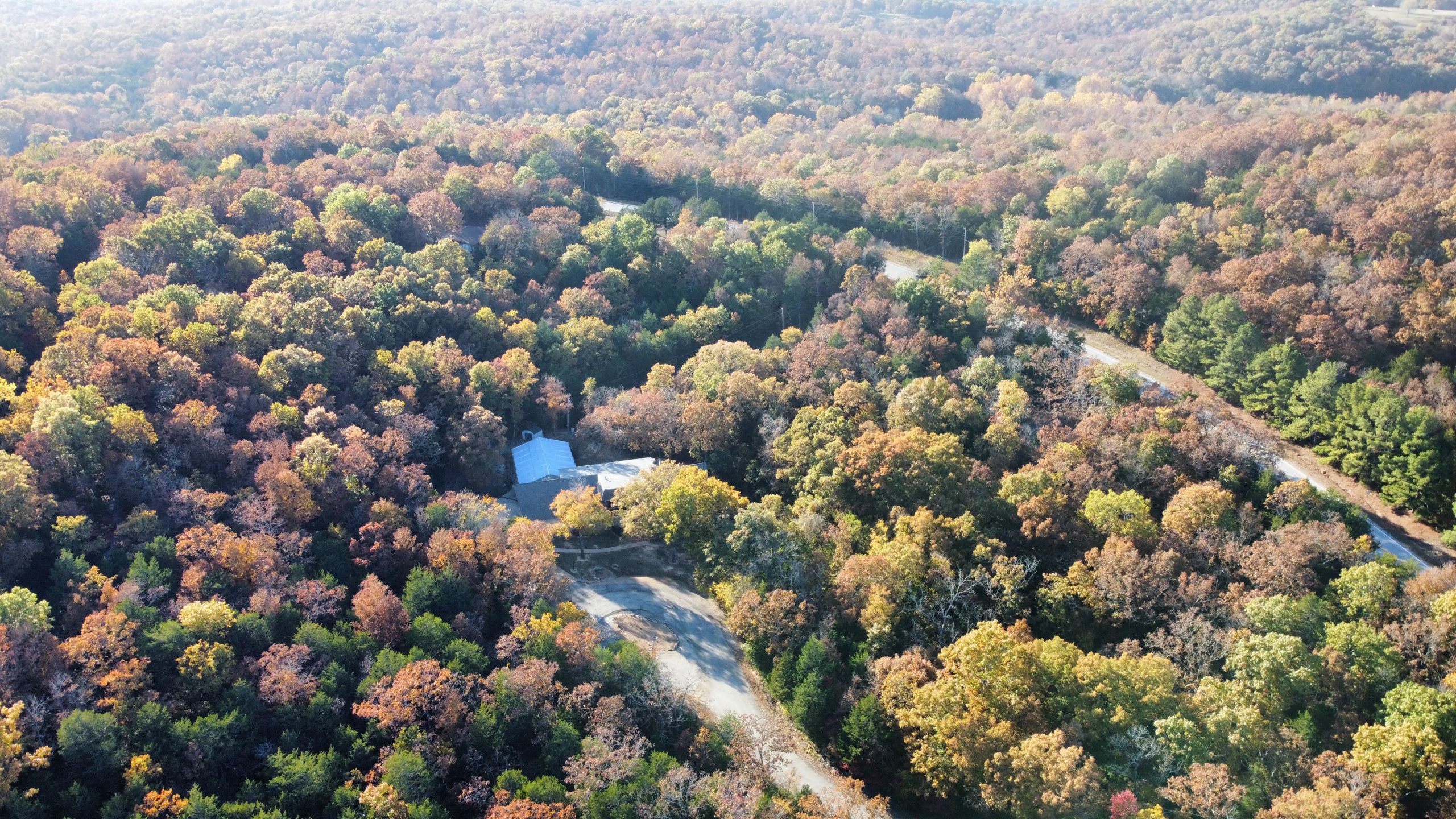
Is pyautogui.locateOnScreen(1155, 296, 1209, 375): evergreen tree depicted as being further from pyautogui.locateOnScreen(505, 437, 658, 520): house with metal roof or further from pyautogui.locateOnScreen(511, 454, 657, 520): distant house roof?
pyautogui.locateOnScreen(511, 454, 657, 520): distant house roof

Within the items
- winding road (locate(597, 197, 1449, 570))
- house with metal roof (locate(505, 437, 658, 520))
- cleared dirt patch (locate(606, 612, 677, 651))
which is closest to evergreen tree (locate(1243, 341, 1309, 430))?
winding road (locate(597, 197, 1449, 570))

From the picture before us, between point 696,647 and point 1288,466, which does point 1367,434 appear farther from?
point 696,647

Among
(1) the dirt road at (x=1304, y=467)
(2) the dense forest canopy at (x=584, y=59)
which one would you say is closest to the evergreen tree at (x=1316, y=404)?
(1) the dirt road at (x=1304, y=467)

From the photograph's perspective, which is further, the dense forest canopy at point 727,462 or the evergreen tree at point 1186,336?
the evergreen tree at point 1186,336

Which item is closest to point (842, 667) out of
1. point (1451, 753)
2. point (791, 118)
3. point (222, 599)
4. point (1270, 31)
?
point (1451, 753)

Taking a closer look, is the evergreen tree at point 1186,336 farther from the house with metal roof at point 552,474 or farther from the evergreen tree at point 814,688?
the evergreen tree at point 814,688

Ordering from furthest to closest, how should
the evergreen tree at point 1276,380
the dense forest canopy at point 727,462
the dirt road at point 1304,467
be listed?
the evergreen tree at point 1276,380
the dirt road at point 1304,467
the dense forest canopy at point 727,462

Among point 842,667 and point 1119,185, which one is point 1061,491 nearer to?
point 842,667

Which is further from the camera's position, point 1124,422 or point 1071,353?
point 1071,353
